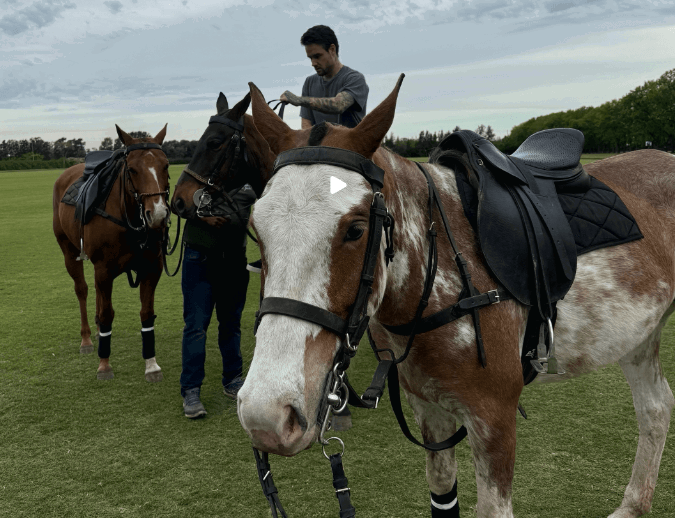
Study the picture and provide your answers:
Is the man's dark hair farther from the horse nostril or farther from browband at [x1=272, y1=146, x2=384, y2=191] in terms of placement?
browband at [x1=272, y1=146, x2=384, y2=191]

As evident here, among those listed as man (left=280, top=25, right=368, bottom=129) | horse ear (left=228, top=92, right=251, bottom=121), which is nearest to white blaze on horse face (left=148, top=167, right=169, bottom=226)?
horse ear (left=228, top=92, right=251, bottom=121)

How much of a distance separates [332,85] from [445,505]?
3129mm

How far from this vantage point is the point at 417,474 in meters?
3.67

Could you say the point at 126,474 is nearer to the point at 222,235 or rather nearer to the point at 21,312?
the point at 222,235

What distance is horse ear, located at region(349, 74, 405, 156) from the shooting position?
1756 mm

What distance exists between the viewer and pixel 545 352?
2.29m

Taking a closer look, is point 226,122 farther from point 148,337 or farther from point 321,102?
point 148,337

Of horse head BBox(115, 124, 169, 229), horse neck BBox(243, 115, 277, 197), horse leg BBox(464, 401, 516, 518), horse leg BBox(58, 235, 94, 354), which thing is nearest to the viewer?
horse leg BBox(464, 401, 516, 518)

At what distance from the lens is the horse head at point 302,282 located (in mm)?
1449

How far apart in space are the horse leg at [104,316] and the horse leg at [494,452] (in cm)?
439

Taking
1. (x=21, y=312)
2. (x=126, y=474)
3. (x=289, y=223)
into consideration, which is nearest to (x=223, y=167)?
(x=126, y=474)

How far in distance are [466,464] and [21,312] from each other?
23.1ft

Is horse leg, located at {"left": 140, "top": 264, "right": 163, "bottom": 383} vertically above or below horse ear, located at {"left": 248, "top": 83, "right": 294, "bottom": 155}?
below

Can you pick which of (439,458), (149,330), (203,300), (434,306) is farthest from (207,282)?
(434,306)
